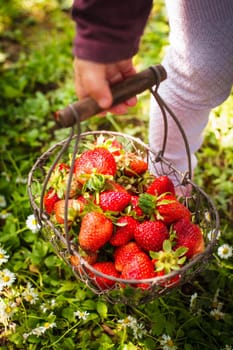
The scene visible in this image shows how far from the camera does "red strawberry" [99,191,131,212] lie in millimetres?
1094

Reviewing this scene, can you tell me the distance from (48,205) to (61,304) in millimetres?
286

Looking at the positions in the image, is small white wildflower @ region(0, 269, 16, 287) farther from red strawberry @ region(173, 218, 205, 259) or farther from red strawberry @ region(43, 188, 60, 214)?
red strawberry @ region(173, 218, 205, 259)

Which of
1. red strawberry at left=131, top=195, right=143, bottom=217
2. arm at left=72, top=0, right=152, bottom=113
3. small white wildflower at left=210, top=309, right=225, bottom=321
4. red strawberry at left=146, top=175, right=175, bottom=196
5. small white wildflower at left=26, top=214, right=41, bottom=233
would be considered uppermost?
arm at left=72, top=0, right=152, bottom=113

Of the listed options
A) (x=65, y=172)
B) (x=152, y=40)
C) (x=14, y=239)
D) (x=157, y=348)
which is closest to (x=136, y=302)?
(x=157, y=348)

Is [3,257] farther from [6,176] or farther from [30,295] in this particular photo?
[6,176]

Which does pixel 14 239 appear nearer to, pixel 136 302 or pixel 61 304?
pixel 61 304

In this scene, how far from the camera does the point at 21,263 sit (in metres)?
1.35

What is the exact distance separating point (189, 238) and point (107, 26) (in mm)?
506

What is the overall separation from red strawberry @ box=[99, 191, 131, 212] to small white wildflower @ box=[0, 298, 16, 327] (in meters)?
0.37

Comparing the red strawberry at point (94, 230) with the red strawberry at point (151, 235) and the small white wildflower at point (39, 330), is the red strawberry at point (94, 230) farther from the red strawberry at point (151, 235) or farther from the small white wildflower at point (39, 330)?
the small white wildflower at point (39, 330)

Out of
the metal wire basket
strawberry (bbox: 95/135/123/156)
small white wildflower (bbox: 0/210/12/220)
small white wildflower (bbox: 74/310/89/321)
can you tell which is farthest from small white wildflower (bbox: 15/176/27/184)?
small white wildflower (bbox: 74/310/89/321)

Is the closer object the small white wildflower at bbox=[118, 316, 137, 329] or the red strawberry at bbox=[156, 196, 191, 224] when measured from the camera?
the red strawberry at bbox=[156, 196, 191, 224]

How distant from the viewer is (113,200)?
1095mm

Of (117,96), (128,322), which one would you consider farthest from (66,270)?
(117,96)
